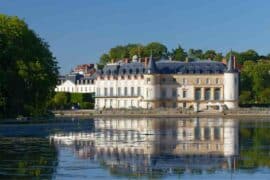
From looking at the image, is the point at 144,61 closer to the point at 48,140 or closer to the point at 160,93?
the point at 160,93

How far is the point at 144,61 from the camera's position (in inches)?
4835

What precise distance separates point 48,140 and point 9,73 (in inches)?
800

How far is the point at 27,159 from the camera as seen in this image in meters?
31.0

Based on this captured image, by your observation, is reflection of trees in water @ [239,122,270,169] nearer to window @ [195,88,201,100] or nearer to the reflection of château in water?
the reflection of château in water

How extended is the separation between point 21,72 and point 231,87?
53.9 m

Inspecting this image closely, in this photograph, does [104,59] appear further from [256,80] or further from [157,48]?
[256,80]

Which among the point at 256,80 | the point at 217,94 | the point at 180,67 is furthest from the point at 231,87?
the point at 256,80

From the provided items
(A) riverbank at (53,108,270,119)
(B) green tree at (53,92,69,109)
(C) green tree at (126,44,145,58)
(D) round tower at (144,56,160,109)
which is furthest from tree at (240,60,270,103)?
(B) green tree at (53,92,69,109)

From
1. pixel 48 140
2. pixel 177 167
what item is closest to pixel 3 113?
pixel 48 140

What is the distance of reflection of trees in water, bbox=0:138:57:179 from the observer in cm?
2638

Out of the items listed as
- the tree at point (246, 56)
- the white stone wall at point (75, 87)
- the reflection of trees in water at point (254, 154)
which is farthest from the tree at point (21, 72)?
the tree at point (246, 56)

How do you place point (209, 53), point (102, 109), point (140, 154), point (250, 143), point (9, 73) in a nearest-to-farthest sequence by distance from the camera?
point (140, 154) → point (250, 143) → point (9, 73) → point (102, 109) → point (209, 53)

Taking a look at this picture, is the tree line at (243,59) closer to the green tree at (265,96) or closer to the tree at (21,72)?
the green tree at (265,96)

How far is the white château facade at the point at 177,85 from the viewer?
113 metres
